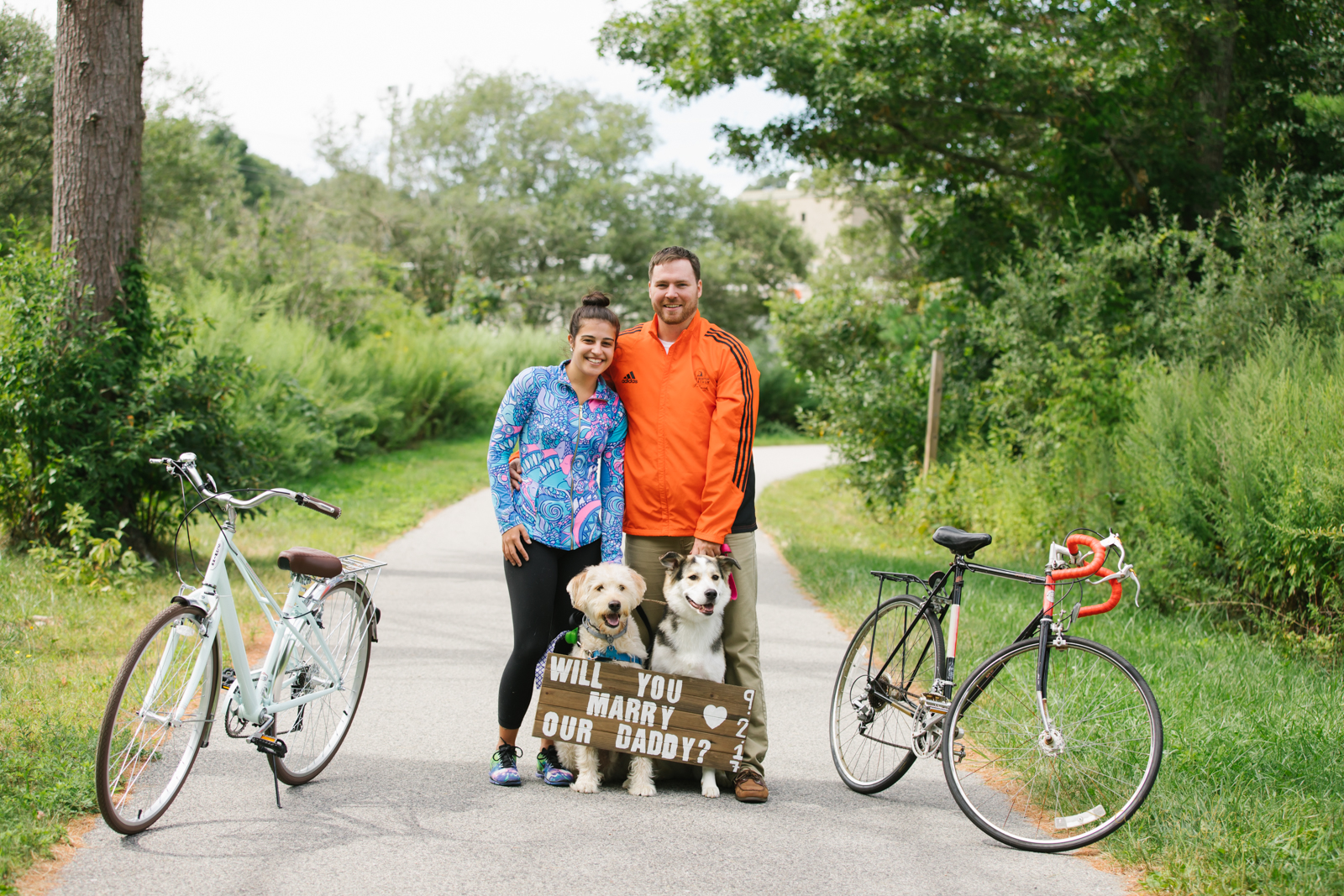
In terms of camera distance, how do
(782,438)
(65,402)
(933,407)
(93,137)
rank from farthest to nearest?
(782,438), (933,407), (93,137), (65,402)

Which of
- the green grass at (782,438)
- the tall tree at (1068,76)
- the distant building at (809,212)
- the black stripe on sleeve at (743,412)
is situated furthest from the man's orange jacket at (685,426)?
the distant building at (809,212)

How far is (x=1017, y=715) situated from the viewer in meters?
4.83

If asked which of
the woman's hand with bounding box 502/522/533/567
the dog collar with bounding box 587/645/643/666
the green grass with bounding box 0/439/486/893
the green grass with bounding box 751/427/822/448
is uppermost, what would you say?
the woman's hand with bounding box 502/522/533/567

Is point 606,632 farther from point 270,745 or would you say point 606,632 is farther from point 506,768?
point 270,745

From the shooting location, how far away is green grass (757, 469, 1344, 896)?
3.71m

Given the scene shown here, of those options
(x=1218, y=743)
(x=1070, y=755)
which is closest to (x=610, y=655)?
(x=1070, y=755)

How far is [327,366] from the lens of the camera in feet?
60.8

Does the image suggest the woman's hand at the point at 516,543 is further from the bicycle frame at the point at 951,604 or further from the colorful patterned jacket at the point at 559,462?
the bicycle frame at the point at 951,604

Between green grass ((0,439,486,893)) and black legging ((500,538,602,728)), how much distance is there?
173 centimetres

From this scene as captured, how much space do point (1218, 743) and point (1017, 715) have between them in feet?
3.43

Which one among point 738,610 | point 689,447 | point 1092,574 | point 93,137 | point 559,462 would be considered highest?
point 93,137

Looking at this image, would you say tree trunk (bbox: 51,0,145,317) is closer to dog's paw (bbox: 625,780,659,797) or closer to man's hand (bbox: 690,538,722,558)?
man's hand (bbox: 690,538,722,558)

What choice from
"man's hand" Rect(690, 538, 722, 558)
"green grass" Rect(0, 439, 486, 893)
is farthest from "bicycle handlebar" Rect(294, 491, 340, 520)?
"man's hand" Rect(690, 538, 722, 558)

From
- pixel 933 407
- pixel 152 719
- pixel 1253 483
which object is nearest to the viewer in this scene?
pixel 152 719
